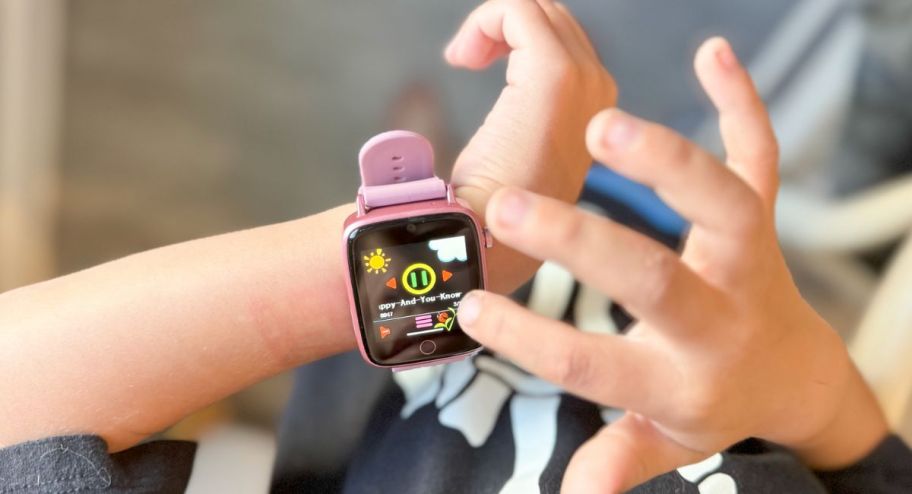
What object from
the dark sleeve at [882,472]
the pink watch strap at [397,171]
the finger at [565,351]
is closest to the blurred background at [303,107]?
the dark sleeve at [882,472]

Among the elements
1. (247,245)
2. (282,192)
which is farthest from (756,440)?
(282,192)

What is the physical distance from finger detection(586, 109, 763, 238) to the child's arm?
159 millimetres

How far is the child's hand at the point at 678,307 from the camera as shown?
12.1 inches

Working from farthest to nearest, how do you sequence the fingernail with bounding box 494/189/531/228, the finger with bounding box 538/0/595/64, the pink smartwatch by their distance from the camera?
the finger with bounding box 538/0/595/64
the pink smartwatch
the fingernail with bounding box 494/189/531/228

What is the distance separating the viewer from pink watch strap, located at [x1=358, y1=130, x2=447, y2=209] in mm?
440

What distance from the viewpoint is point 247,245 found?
464mm

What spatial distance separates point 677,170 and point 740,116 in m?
0.06

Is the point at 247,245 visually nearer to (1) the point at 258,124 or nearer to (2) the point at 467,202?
(2) the point at 467,202

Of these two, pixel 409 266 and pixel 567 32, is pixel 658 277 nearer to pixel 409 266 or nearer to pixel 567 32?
pixel 409 266

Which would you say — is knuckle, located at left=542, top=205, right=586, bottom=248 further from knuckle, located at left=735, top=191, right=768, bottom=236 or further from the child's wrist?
the child's wrist

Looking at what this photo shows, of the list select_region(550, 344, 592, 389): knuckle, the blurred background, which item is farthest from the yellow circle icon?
the blurred background

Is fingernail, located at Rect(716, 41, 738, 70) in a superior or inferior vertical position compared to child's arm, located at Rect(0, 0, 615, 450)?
superior

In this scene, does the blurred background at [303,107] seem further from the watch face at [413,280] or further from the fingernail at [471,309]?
the fingernail at [471,309]

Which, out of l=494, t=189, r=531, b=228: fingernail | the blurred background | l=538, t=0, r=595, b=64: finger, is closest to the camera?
l=494, t=189, r=531, b=228: fingernail
